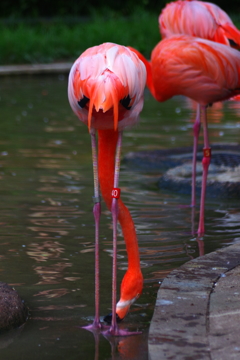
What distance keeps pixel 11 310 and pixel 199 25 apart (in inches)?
125

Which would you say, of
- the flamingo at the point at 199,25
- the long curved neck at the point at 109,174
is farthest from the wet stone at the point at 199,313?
the flamingo at the point at 199,25

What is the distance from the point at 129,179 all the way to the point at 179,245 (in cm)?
205

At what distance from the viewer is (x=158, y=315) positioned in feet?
9.39

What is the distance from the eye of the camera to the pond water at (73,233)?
2.92 m

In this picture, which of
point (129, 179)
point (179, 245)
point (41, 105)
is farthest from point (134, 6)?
point (179, 245)

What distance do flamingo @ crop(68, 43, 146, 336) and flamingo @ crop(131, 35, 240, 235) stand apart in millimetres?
1468

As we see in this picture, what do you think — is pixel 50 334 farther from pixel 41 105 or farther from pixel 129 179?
pixel 41 105

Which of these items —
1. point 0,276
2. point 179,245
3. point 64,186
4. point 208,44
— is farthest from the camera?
point 64,186

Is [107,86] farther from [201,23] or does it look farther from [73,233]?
A: [201,23]

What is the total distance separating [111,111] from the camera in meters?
2.97

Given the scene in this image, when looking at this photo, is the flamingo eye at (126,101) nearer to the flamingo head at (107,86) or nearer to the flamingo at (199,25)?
the flamingo head at (107,86)

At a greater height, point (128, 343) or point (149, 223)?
point (128, 343)

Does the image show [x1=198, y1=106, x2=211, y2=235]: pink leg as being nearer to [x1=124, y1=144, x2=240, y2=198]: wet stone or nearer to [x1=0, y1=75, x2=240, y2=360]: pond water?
[x1=0, y1=75, x2=240, y2=360]: pond water

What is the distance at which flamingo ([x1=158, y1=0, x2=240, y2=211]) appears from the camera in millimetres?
5309
